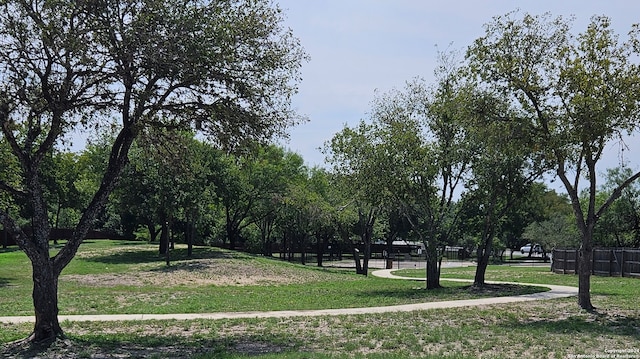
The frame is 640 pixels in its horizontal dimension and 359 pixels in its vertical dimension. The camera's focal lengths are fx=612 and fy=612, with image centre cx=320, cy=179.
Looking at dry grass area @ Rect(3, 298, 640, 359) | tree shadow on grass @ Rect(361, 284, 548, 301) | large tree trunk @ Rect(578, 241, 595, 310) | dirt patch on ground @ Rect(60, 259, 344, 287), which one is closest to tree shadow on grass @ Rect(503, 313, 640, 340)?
dry grass area @ Rect(3, 298, 640, 359)

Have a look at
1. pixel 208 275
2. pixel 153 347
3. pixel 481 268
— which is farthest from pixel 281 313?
pixel 208 275

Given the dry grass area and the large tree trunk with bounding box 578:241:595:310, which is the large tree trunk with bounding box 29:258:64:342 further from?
the large tree trunk with bounding box 578:241:595:310

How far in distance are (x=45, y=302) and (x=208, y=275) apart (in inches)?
764

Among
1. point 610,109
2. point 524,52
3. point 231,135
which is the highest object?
point 524,52

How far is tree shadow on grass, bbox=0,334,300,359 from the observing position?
954 centimetres

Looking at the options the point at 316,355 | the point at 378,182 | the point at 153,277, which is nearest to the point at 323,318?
the point at 316,355

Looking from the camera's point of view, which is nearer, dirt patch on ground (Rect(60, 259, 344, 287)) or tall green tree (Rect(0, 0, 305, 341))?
tall green tree (Rect(0, 0, 305, 341))

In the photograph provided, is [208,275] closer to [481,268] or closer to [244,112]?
[481,268]

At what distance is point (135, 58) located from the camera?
34.1ft

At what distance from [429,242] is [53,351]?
16015 mm

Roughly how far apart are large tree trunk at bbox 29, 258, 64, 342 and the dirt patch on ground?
1522 cm

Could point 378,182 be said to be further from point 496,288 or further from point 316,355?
point 316,355

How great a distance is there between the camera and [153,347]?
1033 centimetres

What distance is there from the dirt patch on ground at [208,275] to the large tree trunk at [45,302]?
1522cm
